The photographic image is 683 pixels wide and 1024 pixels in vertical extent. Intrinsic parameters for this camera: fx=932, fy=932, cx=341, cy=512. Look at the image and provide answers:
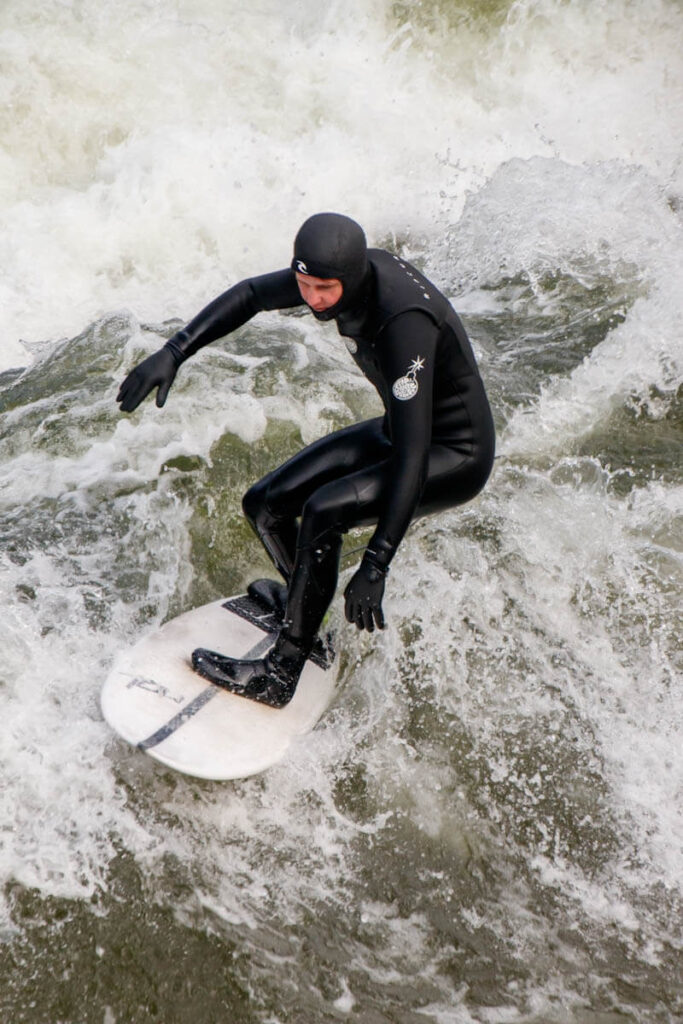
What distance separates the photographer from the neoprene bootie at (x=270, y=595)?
14.4ft

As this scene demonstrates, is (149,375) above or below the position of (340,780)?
above

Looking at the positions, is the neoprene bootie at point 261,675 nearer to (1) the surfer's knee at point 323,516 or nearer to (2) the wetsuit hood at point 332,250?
(1) the surfer's knee at point 323,516

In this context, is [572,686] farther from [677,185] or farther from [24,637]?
[677,185]

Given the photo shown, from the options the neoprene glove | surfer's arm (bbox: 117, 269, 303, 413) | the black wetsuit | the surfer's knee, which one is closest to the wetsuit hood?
the black wetsuit

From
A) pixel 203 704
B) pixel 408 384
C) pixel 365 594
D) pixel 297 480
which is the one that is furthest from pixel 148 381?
pixel 203 704

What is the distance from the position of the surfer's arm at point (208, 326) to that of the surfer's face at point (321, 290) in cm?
41

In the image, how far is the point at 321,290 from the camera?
3180 millimetres

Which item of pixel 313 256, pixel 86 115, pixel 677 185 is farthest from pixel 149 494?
pixel 677 185

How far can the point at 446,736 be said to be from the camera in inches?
158

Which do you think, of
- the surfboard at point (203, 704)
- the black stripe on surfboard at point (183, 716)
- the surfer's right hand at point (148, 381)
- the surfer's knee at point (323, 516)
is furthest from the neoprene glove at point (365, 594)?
the surfer's right hand at point (148, 381)

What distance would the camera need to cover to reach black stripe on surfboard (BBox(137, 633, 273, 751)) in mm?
3568

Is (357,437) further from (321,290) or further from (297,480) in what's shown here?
(321,290)

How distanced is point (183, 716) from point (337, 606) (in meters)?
1.11

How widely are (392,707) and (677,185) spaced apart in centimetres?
851
